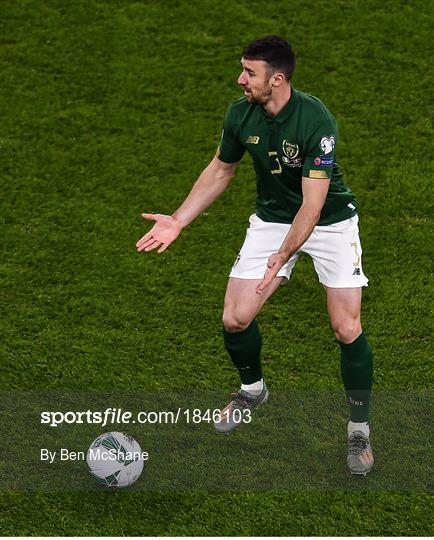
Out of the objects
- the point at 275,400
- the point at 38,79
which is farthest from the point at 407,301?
the point at 38,79

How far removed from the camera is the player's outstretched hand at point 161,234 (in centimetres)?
686

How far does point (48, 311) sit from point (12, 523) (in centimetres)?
212

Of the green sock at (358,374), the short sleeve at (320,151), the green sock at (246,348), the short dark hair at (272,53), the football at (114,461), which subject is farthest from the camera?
the green sock at (246,348)

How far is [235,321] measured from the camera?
6.94 m

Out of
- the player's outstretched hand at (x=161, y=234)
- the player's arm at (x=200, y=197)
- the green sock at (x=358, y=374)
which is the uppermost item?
the player's arm at (x=200, y=197)

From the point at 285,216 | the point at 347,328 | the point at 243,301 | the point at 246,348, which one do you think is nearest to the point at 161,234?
the point at 243,301

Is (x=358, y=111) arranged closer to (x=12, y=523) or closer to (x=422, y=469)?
(x=422, y=469)

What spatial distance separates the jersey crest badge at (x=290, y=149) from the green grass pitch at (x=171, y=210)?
184 centimetres

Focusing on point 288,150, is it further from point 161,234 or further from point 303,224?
point 161,234

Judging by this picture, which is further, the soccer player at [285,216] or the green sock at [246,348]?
the green sock at [246,348]

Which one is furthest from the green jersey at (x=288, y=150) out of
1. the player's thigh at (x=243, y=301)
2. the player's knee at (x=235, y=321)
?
the player's knee at (x=235, y=321)

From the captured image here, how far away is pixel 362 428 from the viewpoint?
23.2ft

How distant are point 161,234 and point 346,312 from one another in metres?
1.25

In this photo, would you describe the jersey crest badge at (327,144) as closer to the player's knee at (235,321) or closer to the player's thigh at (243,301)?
the player's thigh at (243,301)
